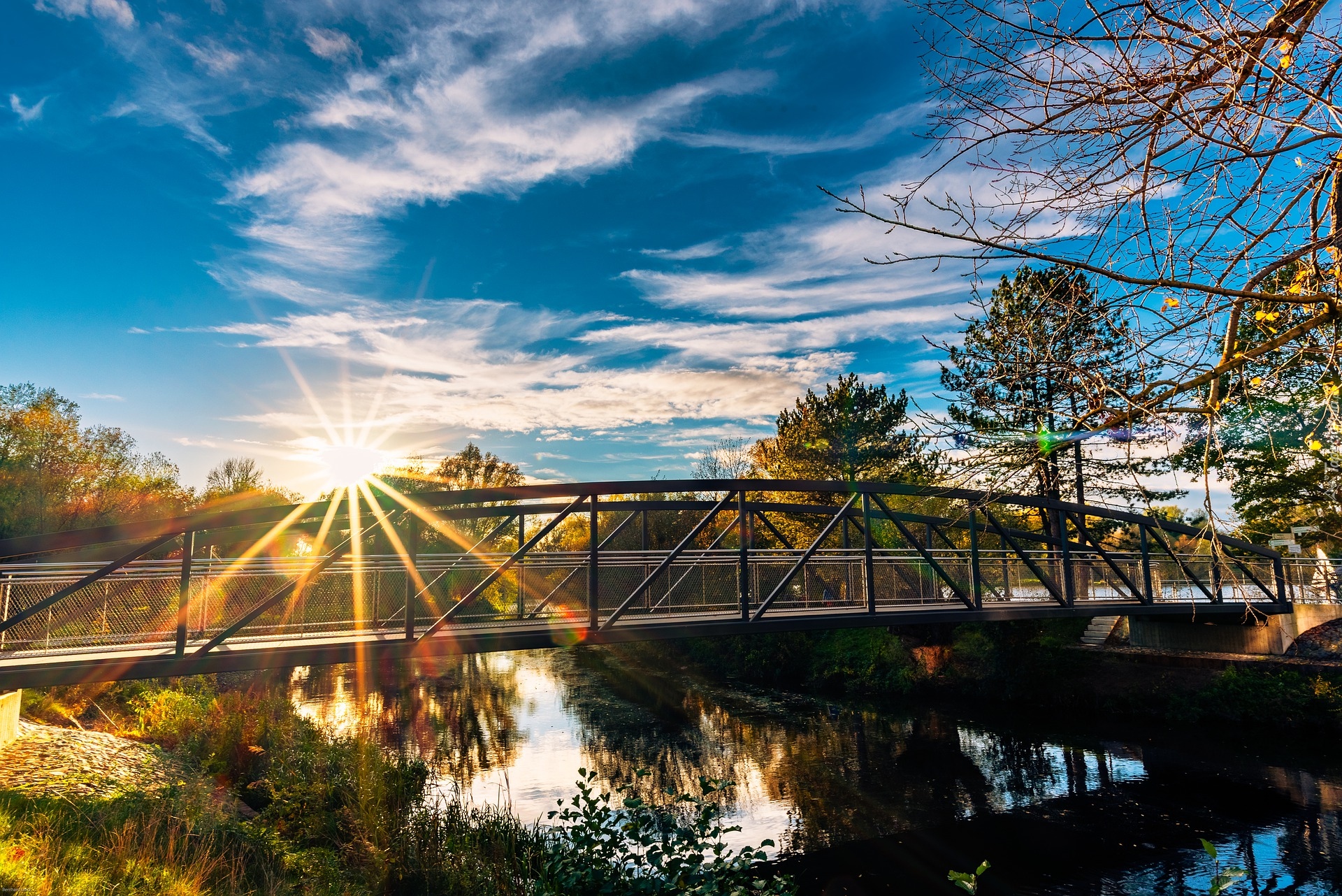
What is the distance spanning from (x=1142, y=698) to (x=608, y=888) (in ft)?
62.8

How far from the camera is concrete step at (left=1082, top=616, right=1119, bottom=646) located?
2538 centimetres

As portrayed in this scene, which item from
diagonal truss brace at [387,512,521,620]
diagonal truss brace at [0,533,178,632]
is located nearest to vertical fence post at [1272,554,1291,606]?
diagonal truss brace at [387,512,521,620]

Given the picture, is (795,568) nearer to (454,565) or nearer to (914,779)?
(914,779)

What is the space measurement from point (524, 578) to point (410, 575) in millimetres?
3464

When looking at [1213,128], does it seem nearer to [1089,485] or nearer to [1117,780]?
[1117,780]

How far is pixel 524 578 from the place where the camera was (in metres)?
15.2

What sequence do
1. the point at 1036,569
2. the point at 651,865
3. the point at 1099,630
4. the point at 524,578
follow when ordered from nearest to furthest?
the point at 651,865
the point at 524,578
the point at 1036,569
the point at 1099,630

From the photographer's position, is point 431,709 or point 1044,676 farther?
point 431,709

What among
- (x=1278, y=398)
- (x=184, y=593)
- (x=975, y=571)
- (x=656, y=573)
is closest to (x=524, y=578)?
(x=656, y=573)

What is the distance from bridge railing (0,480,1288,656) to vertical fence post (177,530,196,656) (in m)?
0.04

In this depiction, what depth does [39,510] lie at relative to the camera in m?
36.0

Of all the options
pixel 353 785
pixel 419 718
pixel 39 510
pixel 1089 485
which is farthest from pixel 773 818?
pixel 39 510

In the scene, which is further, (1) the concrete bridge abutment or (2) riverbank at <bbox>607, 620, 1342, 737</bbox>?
(1) the concrete bridge abutment

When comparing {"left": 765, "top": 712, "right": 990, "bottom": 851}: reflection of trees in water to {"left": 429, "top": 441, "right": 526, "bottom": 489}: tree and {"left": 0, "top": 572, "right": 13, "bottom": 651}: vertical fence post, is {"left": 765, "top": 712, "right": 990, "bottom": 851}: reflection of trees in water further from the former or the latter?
{"left": 429, "top": 441, "right": 526, "bottom": 489}: tree
